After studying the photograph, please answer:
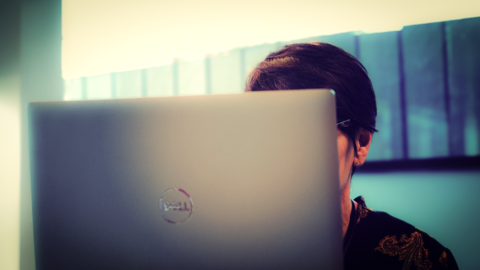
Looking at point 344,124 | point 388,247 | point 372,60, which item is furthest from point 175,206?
point 372,60

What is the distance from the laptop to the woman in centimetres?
37

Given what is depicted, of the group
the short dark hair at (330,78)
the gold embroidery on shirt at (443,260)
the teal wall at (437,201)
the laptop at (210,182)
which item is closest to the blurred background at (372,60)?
the teal wall at (437,201)

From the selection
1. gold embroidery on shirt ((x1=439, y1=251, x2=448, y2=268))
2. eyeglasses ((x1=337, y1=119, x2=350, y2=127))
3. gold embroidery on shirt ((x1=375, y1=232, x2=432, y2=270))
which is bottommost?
gold embroidery on shirt ((x1=439, y1=251, x2=448, y2=268))

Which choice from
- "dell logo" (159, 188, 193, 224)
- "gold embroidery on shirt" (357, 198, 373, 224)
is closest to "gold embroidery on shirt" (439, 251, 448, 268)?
"gold embroidery on shirt" (357, 198, 373, 224)

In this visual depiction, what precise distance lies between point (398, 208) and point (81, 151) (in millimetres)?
2120

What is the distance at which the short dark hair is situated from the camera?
78 cm

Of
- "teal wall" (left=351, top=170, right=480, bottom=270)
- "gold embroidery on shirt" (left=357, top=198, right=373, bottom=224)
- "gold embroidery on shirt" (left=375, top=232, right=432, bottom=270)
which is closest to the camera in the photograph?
"gold embroidery on shirt" (left=375, top=232, right=432, bottom=270)

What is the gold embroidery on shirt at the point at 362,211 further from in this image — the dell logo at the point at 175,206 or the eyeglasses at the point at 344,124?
the dell logo at the point at 175,206

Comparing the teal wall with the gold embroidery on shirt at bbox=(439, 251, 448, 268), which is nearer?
the gold embroidery on shirt at bbox=(439, 251, 448, 268)

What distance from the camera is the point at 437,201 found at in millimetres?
1973

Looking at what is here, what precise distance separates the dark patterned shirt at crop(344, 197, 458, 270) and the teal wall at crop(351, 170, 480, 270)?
4.40 feet

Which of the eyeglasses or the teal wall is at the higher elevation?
the eyeglasses

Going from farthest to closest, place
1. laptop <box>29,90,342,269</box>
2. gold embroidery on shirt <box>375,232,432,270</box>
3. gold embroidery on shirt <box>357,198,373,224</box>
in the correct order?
gold embroidery on shirt <box>357,198,373,224</box>, gold embroidery on shirt <box>375,232,432,270</box>, laptop <box>29,90,342,269</box>

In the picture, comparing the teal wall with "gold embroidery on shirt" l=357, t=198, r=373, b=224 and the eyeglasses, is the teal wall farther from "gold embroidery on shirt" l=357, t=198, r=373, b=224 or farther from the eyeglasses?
the eyeglasses
